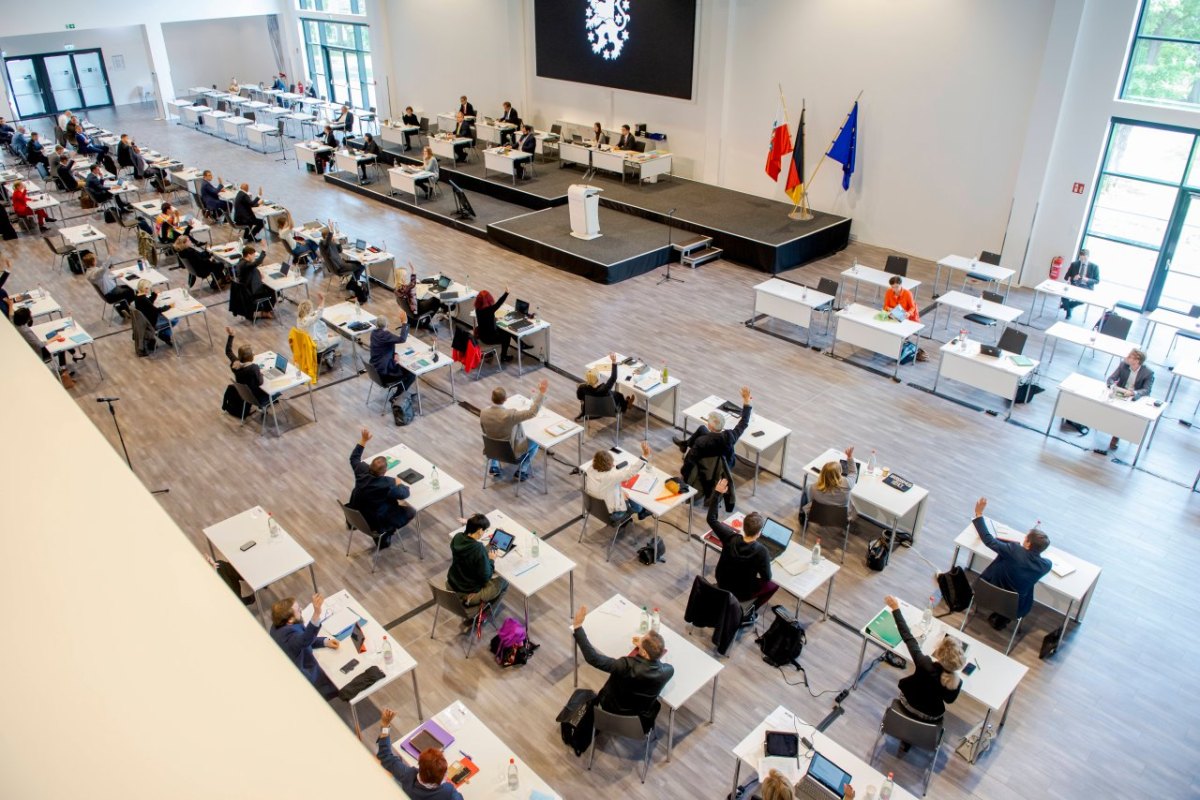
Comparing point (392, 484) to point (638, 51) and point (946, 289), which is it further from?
point (638, 51)

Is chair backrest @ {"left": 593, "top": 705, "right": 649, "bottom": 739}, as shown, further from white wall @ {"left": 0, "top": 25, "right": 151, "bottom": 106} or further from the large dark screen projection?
white wall @ {"left": 0, "top": 25, "right": 151, "bottom": 106}

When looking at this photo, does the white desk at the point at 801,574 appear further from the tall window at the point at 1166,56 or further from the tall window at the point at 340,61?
the tall window at the point at 340,61

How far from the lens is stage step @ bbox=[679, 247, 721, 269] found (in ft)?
53.3

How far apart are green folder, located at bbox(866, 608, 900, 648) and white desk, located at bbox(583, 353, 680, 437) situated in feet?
13.8

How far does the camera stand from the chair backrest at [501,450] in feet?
30.9

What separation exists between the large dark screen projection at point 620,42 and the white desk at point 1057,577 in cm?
1346

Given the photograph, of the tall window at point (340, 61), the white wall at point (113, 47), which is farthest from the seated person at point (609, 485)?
the white wall at point (113, 47)

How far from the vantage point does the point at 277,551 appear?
7.54 m

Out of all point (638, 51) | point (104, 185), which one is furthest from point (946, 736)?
point (104, 185)

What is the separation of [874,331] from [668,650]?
7093 mm

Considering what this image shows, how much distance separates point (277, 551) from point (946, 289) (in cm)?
1216

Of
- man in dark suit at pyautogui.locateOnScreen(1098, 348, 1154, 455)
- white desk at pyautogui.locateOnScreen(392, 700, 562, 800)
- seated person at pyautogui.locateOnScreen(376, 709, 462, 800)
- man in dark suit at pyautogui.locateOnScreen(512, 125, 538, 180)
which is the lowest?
white desk at pyautogui.locateOnScreen(392, 700, 562, 800)

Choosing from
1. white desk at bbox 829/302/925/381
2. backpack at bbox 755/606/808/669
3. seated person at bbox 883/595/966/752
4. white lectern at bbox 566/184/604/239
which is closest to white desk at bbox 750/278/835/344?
white desk at bbox 829/302/925/381

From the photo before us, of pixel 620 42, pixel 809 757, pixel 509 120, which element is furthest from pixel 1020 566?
pixel 509 120
